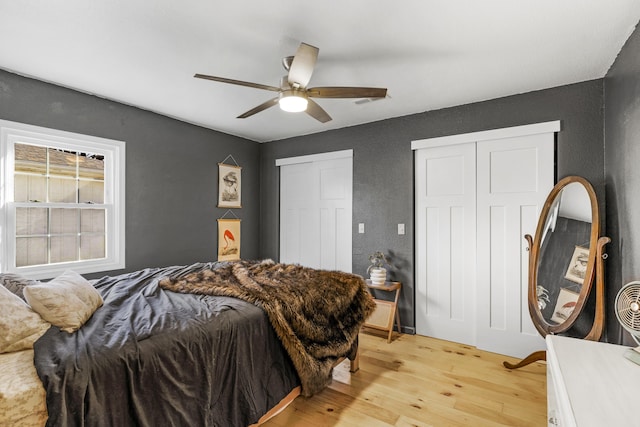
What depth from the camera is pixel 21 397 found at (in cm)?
100

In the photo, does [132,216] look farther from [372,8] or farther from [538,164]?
[538,164]

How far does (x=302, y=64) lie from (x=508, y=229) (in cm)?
250

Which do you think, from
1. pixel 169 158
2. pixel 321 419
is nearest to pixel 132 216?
pixel 169 158

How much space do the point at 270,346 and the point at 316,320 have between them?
385mm

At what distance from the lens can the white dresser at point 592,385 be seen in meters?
1.00

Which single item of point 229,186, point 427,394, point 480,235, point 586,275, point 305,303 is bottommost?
point 427,394

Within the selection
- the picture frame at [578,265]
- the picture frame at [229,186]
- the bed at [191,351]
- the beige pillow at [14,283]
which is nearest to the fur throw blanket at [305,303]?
the bed at [191,351]

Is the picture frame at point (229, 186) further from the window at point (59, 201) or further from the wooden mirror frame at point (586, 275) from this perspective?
the wooden mirror frame at point (586, 275)

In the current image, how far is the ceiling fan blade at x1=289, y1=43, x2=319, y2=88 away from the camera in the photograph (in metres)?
1.86

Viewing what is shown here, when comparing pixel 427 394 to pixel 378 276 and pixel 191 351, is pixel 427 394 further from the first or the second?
pixel 191 351

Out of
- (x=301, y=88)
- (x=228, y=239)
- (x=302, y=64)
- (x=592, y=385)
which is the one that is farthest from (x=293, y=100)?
(x=228, y=239)

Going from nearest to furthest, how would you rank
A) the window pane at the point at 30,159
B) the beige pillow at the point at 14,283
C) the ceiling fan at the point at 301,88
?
the beige pillow at the point at 14,283, the ceiling fan at the point at 301,88, the window pane at the point at 30,159

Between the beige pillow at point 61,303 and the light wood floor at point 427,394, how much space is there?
50.1 inches

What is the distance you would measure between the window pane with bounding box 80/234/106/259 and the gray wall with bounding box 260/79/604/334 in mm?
2249
